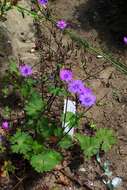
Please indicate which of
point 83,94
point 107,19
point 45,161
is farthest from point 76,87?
point 107,19

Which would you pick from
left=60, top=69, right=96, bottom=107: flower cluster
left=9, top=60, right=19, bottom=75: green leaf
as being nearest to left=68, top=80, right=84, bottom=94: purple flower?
left=60, top=69, right=96, bottom=107: flower cluster

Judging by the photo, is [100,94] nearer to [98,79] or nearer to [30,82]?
[98,79]

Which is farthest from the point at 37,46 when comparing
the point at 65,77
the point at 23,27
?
the point at 65,77

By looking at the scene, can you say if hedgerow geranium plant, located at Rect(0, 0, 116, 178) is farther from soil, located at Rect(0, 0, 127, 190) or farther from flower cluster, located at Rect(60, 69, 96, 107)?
soil, located at Rect(0, 0, 127, 190)

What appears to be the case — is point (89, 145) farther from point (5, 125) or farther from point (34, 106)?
point (5, 125)

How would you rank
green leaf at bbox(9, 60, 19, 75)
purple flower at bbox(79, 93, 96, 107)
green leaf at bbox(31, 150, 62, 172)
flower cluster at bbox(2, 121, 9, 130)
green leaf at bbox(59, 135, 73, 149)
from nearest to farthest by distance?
purple flower at bbox(79, 93, 96, 107) < green leaf at bbox(31, 150, 62, 172) < green leaf at bbox(59, 135, 73, 149) < flower cluster at bbox(2, 121, 9, 130) < green leaf at bbox(9, 60, 19, 75)

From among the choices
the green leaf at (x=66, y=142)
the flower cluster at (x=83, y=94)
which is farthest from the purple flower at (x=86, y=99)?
the green leaf at (x=66, y=142)
